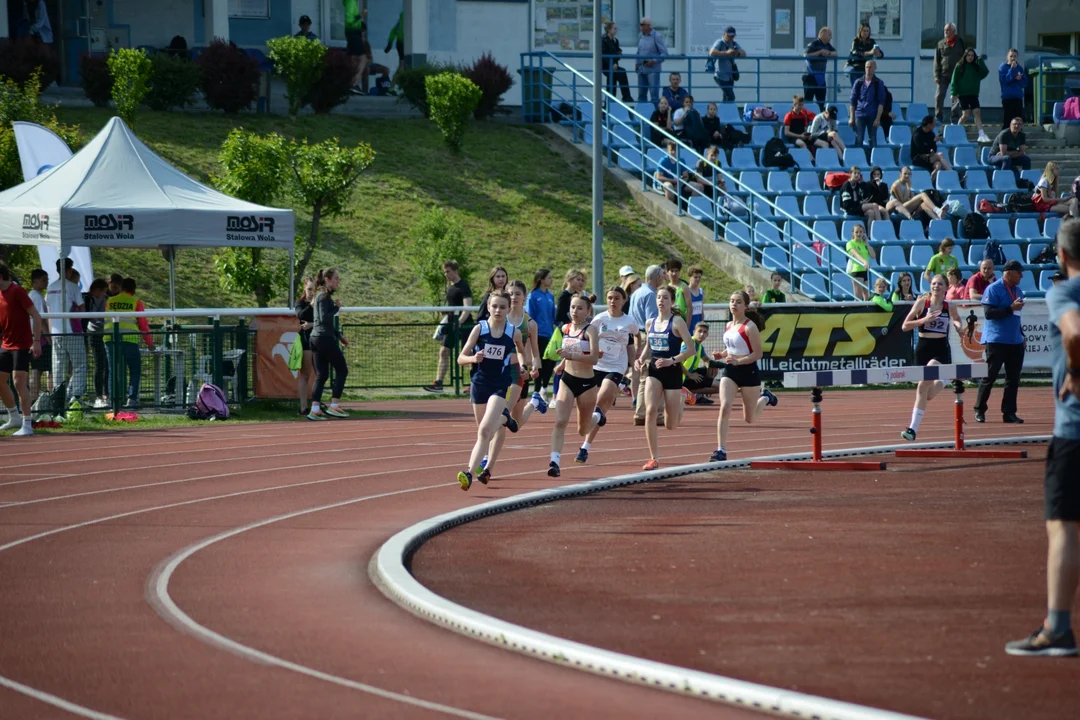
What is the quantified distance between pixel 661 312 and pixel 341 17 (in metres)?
27.7

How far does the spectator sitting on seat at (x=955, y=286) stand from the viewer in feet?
77.3

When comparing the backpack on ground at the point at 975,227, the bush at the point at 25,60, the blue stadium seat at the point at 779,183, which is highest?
the bush at the point at 25,60

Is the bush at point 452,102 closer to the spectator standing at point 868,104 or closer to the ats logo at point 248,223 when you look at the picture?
the spectator standing at point 868,104

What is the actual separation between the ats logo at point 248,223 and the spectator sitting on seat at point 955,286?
404 inches

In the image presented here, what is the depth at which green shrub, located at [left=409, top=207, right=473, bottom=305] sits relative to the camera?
2816 centimetres

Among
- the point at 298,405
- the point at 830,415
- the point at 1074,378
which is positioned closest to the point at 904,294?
the point at 830,415

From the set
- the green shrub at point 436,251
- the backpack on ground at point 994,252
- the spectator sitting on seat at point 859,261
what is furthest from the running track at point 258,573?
the backpack on ground at point 994,252

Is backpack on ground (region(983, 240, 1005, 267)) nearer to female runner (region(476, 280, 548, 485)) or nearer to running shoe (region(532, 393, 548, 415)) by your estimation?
running shoe (region(532, 393, 548, 415))

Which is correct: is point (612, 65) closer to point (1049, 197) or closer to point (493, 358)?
point (1049, 197)

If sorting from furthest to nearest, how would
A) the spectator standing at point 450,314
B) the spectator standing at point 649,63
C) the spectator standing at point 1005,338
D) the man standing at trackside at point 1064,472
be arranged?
the spectator standing at point 649,63
the spectator standing at point 450,314
the spectator standing at point 1005,338
the man standing at trackside at point 1064,472

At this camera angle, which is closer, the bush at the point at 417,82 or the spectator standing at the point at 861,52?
the spectator standing at the point at 861,52

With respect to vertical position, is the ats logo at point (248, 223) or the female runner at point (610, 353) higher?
the ats logo at point (248, 223)

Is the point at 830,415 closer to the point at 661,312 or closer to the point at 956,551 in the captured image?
the point at 661,312

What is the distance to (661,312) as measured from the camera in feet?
51.9
